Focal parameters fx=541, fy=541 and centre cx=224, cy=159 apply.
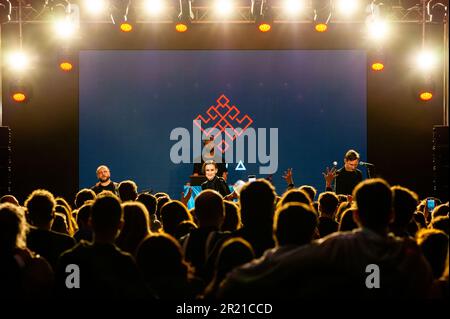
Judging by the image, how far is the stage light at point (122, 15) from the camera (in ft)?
29.6

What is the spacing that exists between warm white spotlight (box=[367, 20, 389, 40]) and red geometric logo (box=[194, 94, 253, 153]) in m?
2.90

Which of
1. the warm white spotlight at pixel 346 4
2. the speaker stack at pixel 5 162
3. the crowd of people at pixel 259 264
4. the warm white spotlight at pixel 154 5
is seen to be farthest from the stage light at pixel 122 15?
the crowd of people at pixel 259 264

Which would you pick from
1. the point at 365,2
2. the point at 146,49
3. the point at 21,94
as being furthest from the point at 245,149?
the point at 21,94

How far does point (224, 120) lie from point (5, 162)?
5335 millimetres

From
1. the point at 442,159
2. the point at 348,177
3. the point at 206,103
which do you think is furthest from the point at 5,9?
the point at 442,159

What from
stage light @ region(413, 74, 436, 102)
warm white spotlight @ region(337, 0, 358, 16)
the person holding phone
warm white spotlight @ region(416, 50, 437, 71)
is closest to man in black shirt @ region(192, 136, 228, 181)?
the person holding phone

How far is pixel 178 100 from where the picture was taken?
10.9 m

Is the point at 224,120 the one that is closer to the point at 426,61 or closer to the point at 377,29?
the point at 377,29

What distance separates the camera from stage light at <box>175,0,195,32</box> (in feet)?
28.8

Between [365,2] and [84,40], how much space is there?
18.0 feet

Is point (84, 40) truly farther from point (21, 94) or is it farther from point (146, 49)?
point (21, 94)

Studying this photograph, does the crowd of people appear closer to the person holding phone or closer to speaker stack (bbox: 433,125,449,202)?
speaker stack (bbox: 433,125,449,202)

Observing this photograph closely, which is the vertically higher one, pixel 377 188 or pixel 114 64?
pixel 114 64
